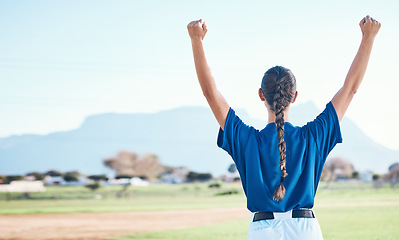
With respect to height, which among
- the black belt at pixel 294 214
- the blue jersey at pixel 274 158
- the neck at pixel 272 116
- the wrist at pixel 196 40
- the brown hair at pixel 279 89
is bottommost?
the black belt at pixel 294 214

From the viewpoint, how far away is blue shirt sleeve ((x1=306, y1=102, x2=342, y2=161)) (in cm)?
179

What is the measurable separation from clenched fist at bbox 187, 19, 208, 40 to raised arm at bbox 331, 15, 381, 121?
58 cm

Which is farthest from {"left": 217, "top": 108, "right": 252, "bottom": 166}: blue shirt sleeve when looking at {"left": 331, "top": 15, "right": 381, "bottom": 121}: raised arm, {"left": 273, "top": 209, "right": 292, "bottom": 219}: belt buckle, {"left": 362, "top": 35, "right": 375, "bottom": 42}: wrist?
{"left": 362, "top": 35, "right": 375, "bottom": 42}: wrist

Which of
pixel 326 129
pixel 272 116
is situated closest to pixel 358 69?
pixel 326 129

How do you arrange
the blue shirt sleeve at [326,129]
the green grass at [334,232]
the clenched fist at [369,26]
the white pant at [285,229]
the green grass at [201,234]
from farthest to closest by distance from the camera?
the green grass at [201,234] < the green grass at [334,232] < the clenched fist at [369,26] < the blue shirt sleeve at [326,129] < the white pant at [285,229]

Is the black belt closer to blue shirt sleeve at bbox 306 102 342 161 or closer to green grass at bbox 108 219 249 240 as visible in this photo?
blue shirt sleeve at bbox 306 102 342 161

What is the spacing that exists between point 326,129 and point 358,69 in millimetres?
290

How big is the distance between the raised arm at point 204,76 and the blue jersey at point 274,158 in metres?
0.04

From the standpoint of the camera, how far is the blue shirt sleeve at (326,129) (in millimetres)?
1793

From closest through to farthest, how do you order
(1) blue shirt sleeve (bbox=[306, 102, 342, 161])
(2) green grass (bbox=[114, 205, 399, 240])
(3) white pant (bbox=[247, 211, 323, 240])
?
(3) white pant (bbox=[247, 211, 323, 240]), (1) blue shirt sleeve (bbox=[306, 102, 342, 161]), (2) green grass (bbox=[114, 205, 399, 240])

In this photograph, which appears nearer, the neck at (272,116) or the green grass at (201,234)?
the neck at (272,116)

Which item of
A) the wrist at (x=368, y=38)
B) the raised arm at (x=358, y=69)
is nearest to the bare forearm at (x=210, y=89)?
the raised arm at (x=358, y=69)

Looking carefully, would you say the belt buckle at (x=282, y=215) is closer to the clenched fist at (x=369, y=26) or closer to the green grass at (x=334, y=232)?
the clenched fist at (x=369, y=26)

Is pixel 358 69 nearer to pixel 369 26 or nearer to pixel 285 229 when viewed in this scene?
pixel 369 26
